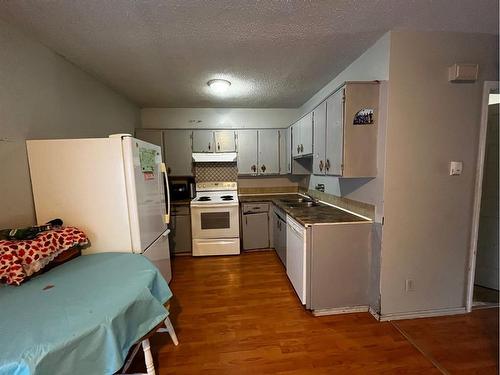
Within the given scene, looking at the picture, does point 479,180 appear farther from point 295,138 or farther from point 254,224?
point 254,224

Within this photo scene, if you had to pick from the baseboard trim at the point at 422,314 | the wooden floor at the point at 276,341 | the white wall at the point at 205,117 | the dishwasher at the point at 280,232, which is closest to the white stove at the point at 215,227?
the dishwasher at the point at 280,232

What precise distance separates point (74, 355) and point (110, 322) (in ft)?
0.44

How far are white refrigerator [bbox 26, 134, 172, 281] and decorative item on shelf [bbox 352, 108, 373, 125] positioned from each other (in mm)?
1801

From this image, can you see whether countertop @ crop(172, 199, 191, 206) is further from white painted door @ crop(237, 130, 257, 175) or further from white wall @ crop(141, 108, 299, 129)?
white wall @ crop(141, 108, 299, 129)

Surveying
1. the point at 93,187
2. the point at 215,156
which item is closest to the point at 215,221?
the point at 215,156

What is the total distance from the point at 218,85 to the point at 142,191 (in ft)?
5.50

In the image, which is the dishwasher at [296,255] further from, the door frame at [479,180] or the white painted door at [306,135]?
the door frame at [479,180]

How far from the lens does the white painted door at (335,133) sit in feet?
6.56

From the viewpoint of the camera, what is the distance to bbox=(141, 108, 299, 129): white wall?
4.01 metres

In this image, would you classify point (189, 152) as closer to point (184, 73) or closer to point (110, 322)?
point (184, 73)

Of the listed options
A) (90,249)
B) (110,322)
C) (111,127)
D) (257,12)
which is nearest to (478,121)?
(257,12)

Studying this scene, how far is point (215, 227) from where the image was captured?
3.60 meters

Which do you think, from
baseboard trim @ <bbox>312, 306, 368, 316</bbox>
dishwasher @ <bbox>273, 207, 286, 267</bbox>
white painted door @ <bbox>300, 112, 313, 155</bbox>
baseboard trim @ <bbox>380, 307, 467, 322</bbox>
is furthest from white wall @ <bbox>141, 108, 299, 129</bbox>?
baseboard trim @ <bbox>380, 307, 467, 322</bbox>

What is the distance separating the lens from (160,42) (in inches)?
74.0
